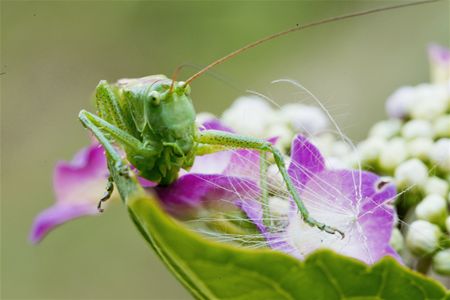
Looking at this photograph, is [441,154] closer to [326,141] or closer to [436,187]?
[436,187]

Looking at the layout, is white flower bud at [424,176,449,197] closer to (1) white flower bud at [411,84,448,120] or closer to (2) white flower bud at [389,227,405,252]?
(2) white flower bud at [389,227,405,252]

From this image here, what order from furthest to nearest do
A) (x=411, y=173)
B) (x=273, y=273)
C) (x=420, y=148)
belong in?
(x=420, y=148), (x=411, y=173), (x=273, y=273)

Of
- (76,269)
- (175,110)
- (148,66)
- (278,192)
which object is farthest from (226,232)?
(148,66)

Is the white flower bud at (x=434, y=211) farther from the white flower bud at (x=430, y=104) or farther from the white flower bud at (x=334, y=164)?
the white flower bud at (x=430, y=104)

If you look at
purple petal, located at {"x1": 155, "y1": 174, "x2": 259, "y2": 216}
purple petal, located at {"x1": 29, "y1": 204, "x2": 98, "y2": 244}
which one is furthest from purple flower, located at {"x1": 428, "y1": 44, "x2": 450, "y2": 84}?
purple petal, located at {"x1": 29, "y1": 204, "x2": 98, "y2": 244}

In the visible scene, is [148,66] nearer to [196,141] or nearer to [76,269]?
[76,269]

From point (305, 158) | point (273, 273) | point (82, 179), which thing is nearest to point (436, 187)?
point (305, 158)

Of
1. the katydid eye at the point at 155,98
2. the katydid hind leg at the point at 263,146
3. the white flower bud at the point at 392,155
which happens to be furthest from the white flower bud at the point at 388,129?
the katydid eye at the point at 155,98
